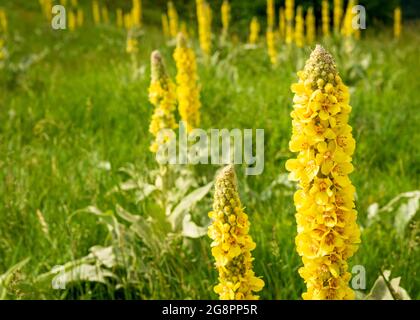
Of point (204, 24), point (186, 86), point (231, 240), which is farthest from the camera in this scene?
point (204, 24)

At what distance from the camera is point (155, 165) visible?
485 centimetres

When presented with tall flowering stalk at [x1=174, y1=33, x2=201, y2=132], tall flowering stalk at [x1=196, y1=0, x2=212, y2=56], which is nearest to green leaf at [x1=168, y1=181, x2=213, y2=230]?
tall flowering stalk at [x1=174, y1=33, x2=201, y2=132]

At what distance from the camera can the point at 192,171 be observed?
4.50 m

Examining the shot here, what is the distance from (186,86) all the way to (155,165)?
729 mm

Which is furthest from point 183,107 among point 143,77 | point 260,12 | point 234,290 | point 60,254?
point 260,12

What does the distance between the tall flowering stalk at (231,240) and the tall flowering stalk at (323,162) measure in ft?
0.89

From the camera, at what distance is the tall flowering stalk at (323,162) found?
1.91 m

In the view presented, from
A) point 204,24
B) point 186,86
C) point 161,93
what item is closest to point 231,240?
point 161,93

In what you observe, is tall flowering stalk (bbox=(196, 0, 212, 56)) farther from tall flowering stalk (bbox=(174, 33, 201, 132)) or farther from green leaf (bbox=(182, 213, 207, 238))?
green leaf (bbox=(182, 213, 207, 238))

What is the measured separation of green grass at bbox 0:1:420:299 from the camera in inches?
133

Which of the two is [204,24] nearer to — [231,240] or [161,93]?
[161,93]

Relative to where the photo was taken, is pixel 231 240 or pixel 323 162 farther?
pixel 231 240

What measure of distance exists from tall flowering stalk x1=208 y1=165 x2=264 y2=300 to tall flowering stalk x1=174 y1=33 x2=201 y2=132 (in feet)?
8.12

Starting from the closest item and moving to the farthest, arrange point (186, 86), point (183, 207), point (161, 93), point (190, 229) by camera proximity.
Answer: point (190, 229) < point (183, 207) < point (161, 93) < point (186, 86)
